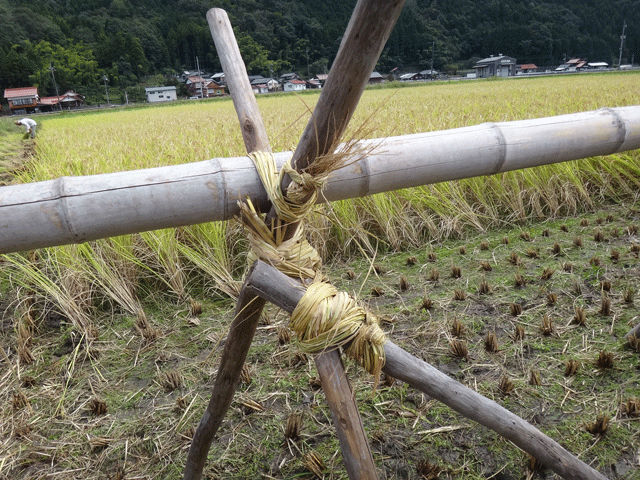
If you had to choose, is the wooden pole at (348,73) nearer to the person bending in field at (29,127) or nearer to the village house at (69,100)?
the person bending in field at (29,127)

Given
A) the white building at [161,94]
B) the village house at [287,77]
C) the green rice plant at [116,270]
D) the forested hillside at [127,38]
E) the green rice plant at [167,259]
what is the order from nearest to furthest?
the green rice plant at [116,270], the green rice plant at [167,259], the forested hillside at [127,38], the white building at [161,94], the village house at [287,77]

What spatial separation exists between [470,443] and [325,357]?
76 cm

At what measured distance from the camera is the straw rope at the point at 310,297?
0.90 metres

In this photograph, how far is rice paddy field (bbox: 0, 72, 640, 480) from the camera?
4.57 feet

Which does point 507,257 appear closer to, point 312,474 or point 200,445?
point 312,474

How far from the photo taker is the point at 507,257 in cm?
263

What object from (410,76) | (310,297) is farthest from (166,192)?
(410,76)

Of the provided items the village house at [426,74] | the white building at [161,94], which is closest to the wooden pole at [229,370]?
the white building at [161,94]

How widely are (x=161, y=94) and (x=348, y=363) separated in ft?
109

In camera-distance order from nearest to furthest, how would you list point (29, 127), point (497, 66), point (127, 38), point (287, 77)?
point (29, 127) < point (127, 38) < point (287, 77) < point (497, 66)

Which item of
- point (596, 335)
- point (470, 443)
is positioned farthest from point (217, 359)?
point (596, 335)

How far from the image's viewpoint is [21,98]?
23484 millimetres

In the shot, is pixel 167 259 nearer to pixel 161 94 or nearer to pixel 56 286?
pixel 56 286

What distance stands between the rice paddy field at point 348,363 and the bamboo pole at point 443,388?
199 millimetres
